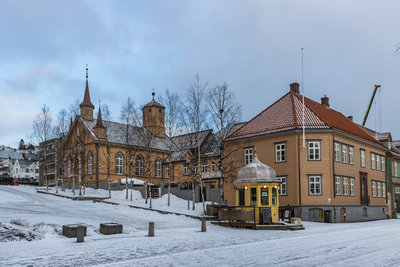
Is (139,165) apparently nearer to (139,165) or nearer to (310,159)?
(139,165)

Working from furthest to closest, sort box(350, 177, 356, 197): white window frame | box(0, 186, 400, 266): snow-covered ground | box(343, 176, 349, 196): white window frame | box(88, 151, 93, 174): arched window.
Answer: box(88, 151, 93, 174): arched window, box(350, 177, 356, 197): white window frame, box(343, 176, 349, 196): white window frame, box(0, 186, 400, 266): snow-covered ground

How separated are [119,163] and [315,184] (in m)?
31.2

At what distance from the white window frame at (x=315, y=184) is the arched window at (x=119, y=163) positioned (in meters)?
30.6

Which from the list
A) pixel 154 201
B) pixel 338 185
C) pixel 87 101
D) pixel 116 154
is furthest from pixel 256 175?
pixel 87 101

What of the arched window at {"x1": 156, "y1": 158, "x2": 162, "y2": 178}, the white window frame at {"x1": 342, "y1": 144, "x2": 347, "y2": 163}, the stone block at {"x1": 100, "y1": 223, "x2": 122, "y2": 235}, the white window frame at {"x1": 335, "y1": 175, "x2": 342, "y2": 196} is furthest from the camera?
the arched window at {"x1": 156, "y1": 158, "x2": 162, "y2": 178}

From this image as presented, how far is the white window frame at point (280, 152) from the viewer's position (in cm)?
3666

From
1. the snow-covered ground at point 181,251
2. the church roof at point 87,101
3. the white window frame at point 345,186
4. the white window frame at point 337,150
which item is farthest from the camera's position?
the church roof at point 87,101

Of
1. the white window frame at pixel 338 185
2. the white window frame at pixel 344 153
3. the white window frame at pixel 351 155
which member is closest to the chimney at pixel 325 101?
the white window frame at pixel 351 155

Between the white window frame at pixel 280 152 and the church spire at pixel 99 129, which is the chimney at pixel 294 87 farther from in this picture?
the church spire at pixel 99 129

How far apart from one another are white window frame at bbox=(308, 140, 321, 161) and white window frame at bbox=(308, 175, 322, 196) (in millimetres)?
1503

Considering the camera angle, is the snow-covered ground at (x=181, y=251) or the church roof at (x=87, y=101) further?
the church roof at (x=87, y=101)

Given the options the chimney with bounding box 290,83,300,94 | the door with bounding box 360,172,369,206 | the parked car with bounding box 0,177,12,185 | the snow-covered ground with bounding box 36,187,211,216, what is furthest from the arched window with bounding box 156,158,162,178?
the door with bounding box 360,172,369,206

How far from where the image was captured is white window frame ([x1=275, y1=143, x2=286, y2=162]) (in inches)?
1443

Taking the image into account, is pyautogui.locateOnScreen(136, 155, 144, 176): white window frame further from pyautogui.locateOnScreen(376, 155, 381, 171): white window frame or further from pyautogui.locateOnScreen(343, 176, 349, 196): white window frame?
pyautogui.locateOnScreen(376, 155, 381, 171): white window frame
